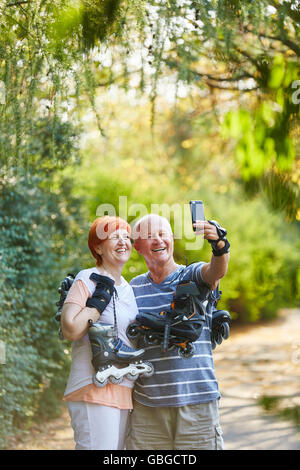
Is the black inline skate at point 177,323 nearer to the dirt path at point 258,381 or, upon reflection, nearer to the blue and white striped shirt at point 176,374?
the blue and white striped shirt at point 176,374

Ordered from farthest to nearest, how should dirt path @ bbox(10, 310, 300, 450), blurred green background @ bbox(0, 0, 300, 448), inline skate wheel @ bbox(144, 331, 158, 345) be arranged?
dirt path @ bbox(10, 310, 300, 450) → blurred green background @ bbox(0, 0, 300, 448) → inline skate wheel @ bbox(144, 331, 158, 345)

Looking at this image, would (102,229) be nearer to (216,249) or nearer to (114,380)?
(216,249)

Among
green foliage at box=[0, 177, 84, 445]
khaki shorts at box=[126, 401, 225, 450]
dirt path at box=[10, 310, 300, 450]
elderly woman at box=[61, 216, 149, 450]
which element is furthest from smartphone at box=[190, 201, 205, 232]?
dirt path at box=[10, 310, 300, 450]

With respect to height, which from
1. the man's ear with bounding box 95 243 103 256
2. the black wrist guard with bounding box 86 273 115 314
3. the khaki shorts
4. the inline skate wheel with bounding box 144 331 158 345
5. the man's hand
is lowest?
the khaki shorts

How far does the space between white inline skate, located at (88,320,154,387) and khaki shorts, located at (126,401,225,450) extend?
0.19 metres

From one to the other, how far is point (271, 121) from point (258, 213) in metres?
8.62

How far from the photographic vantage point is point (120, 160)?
17141 mm

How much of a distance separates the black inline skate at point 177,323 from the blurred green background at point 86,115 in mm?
633

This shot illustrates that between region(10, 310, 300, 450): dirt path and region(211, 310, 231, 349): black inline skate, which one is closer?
region(211, 310, 231, 349): black inline skate

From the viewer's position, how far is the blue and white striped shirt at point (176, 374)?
2.21 m

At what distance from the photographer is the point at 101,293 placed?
7.05ft

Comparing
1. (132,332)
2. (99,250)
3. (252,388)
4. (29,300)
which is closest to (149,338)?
(132,332)

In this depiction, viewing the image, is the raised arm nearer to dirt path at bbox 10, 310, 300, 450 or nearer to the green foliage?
the green foliage

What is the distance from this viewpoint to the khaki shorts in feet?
7.24
